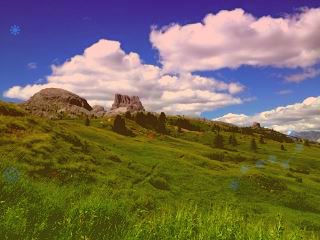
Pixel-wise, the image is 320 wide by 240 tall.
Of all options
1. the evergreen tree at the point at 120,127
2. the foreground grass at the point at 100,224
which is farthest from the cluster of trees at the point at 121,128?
the foreground grass at the point at 100,224

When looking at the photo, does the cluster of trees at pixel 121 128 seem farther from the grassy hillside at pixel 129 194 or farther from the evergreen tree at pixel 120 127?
the grassy hillside at pixel 129 194

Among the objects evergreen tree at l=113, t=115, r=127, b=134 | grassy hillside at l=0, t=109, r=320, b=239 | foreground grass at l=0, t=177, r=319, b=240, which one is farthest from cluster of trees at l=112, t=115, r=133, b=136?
foreground grass at l=0, t=177, r=319, b=240

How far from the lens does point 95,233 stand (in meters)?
13.6

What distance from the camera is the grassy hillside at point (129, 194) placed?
13273 millimetres

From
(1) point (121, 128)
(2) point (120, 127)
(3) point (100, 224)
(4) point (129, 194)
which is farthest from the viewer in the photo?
(2) point (120, 127)

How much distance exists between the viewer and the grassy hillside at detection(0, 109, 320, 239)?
523 inches

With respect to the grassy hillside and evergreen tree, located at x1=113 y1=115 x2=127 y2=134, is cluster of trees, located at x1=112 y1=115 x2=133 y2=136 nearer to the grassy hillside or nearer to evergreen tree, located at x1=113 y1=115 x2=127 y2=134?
evergreen tree, located at x1=113 y1=115 x2=127 y2=134

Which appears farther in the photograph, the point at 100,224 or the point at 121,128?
the point at 121,128

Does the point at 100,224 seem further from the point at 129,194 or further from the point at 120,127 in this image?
the point at 120,127

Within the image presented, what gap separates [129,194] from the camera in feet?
152

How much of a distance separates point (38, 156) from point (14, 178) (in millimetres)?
35660

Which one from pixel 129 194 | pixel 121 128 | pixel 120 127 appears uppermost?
pixel 120 127

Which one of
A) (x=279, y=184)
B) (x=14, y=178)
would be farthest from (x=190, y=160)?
(x=14, y=178)

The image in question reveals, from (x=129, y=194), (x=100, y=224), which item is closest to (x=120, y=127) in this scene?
(x=129, y=194)
